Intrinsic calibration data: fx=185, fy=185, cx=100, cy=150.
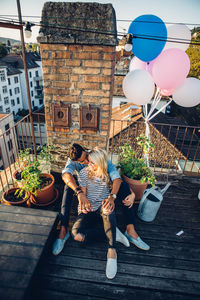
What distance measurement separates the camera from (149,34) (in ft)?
9.58

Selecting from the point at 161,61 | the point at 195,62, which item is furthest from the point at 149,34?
the point at 195,62

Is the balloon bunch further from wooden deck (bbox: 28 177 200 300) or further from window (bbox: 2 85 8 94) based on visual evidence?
window (bbox: 2 85 8 94)

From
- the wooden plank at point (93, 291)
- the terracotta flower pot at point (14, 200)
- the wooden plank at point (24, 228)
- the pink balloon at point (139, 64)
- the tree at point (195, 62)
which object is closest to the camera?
the wooden plank at point (93, 291)

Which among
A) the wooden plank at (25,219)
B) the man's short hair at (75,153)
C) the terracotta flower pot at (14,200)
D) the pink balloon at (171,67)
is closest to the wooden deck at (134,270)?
the wooden plank at (25,219)

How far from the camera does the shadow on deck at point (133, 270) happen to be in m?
1.76

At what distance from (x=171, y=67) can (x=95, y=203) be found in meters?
2.38

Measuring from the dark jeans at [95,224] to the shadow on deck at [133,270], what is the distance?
0.51ft

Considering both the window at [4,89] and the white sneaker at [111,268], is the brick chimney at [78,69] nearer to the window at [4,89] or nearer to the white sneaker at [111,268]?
the white sneaker at [111,268]

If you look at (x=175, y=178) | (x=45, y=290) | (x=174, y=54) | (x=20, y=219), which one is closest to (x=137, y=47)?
(x=174, y=54)

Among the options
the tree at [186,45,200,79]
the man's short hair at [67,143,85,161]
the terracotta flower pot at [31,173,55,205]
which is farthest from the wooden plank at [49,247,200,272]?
the tree at [186,45,200,79]

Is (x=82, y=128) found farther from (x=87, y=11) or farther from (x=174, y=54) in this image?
(x=174, y=54)

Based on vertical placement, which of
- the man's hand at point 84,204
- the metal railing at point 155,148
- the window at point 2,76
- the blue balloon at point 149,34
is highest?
the blue balloon at point 149,34

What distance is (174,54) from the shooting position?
290cm

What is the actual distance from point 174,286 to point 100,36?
299 cm
